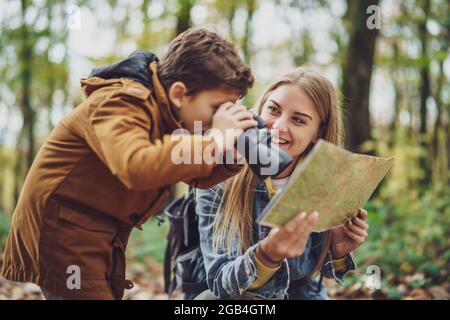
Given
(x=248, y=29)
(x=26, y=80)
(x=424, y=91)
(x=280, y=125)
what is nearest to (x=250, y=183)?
(x=280, y=125)

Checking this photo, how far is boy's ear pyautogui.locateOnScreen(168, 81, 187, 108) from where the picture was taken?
5.76 feet

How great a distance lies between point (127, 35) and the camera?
11.2 meters

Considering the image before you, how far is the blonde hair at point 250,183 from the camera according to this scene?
254 cm

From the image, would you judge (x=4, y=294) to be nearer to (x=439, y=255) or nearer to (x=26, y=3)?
(x=439, y=255)

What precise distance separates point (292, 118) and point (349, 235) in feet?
2.05

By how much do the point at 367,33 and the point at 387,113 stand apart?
9.67m

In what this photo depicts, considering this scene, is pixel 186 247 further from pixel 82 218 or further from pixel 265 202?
pixel 82 218

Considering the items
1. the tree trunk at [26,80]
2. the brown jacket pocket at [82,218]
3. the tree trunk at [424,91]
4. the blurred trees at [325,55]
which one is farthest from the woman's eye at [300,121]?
the tree trunk at [26,80]

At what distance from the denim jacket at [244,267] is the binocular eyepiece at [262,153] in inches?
26.0

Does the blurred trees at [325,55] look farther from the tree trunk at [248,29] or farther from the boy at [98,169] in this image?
the boy at [98,169]

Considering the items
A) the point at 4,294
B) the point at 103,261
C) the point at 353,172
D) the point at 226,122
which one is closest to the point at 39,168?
the point at 103,261

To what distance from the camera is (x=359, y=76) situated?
23.3 feet

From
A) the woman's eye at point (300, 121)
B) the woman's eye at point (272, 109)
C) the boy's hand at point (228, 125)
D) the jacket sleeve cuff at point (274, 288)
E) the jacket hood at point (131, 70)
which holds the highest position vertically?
the jacket hood at point (131, 70)

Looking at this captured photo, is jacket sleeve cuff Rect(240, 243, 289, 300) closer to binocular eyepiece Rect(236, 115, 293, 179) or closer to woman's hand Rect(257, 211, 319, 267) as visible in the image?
woman's hand Rect(257, 211, 319, 267)
